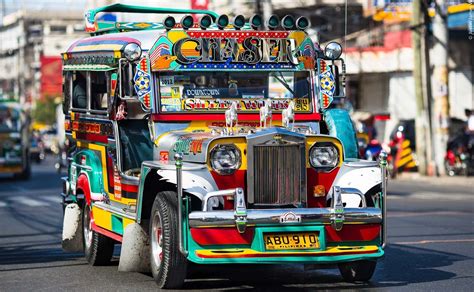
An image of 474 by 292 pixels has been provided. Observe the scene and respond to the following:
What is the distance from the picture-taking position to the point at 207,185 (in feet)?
34.6

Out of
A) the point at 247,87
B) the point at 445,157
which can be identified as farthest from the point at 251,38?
the point at 445,157

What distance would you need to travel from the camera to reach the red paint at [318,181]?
11000 mm

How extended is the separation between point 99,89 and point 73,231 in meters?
1.89

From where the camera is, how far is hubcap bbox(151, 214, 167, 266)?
36.1 ft

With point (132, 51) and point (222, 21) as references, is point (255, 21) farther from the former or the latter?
point (132, 51)

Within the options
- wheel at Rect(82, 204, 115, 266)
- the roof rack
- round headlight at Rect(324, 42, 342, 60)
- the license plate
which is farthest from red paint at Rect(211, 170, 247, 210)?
the roof rack

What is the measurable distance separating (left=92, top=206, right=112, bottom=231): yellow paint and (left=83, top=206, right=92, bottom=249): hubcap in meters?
0.45

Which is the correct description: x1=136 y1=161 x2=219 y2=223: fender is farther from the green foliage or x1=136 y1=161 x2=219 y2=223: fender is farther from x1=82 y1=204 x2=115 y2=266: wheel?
the green foliage

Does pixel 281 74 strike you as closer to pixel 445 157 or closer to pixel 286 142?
pixel 286 142

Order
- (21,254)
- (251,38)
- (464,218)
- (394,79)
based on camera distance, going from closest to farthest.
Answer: (251,38) < (21,254) < (464,218) < (394,79)

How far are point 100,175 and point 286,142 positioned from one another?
331 cm

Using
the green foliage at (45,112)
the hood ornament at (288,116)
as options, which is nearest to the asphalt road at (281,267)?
the hood ornament at (288,116)

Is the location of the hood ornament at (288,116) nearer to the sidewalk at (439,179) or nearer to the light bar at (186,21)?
the light bar at (186,21)

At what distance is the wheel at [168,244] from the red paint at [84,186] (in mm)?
2829
